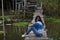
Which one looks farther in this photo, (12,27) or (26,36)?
(12,27)

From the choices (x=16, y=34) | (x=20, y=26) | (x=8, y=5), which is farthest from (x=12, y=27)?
(x=8, y=5)

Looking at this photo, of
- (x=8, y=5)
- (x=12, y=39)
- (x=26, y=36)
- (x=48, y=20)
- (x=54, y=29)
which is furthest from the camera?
(x=8, y=5)

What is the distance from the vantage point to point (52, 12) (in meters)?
14.7

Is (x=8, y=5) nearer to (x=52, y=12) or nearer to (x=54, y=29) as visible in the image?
(x=52, y=12)

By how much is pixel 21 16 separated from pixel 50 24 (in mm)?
2605

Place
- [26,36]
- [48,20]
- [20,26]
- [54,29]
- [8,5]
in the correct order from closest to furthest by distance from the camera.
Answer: [26,36] < [54,29] < [20,26] < [48,20] < [8,5]

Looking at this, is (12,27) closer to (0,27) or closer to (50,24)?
(0,27)

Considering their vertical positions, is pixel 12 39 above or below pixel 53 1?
below

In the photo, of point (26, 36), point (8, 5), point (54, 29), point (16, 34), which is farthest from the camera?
point (8, 5)

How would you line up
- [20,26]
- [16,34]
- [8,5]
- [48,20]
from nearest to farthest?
[16,34], [20,26], [48,20], [8,5]

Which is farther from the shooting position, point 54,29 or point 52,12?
point 52,12

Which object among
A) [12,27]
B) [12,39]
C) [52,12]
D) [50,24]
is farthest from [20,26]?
[52,12]

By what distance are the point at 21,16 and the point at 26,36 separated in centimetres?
642

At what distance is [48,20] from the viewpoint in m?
12.8
